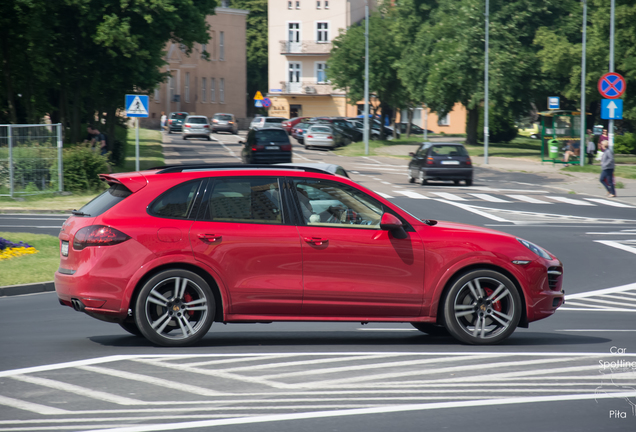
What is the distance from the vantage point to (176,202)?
7.14 m

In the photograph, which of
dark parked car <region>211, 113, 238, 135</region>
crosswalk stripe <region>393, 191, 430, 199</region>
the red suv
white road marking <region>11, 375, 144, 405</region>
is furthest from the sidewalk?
white road marking <region>11, 375, 144, 405</region>

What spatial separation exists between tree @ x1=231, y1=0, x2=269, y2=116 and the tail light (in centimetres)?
9085

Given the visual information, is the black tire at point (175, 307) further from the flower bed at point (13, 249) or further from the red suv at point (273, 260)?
the flower bed at point (13, 249)

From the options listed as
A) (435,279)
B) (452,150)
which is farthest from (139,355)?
(452,150)

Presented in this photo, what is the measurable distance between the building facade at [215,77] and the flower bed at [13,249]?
222 ft

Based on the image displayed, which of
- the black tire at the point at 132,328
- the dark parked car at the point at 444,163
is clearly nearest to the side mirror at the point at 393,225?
the black tire at the point at 132,328

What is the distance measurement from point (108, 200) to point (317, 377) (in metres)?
2.51

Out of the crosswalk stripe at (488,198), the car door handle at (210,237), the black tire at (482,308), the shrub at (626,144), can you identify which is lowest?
the crosswalk stripe at (488,198)

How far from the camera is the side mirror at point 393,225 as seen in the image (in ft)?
22.9

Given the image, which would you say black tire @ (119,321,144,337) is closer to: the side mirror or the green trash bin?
the side mirror

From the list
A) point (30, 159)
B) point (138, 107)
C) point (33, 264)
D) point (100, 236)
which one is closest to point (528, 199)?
point (138, 107)

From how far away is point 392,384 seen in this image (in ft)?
19.4

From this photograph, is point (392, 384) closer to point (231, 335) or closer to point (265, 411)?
point (265, 411)

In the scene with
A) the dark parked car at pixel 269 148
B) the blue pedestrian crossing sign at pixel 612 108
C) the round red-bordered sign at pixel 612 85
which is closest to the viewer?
the round red-bordered sign at pixel 612 85
